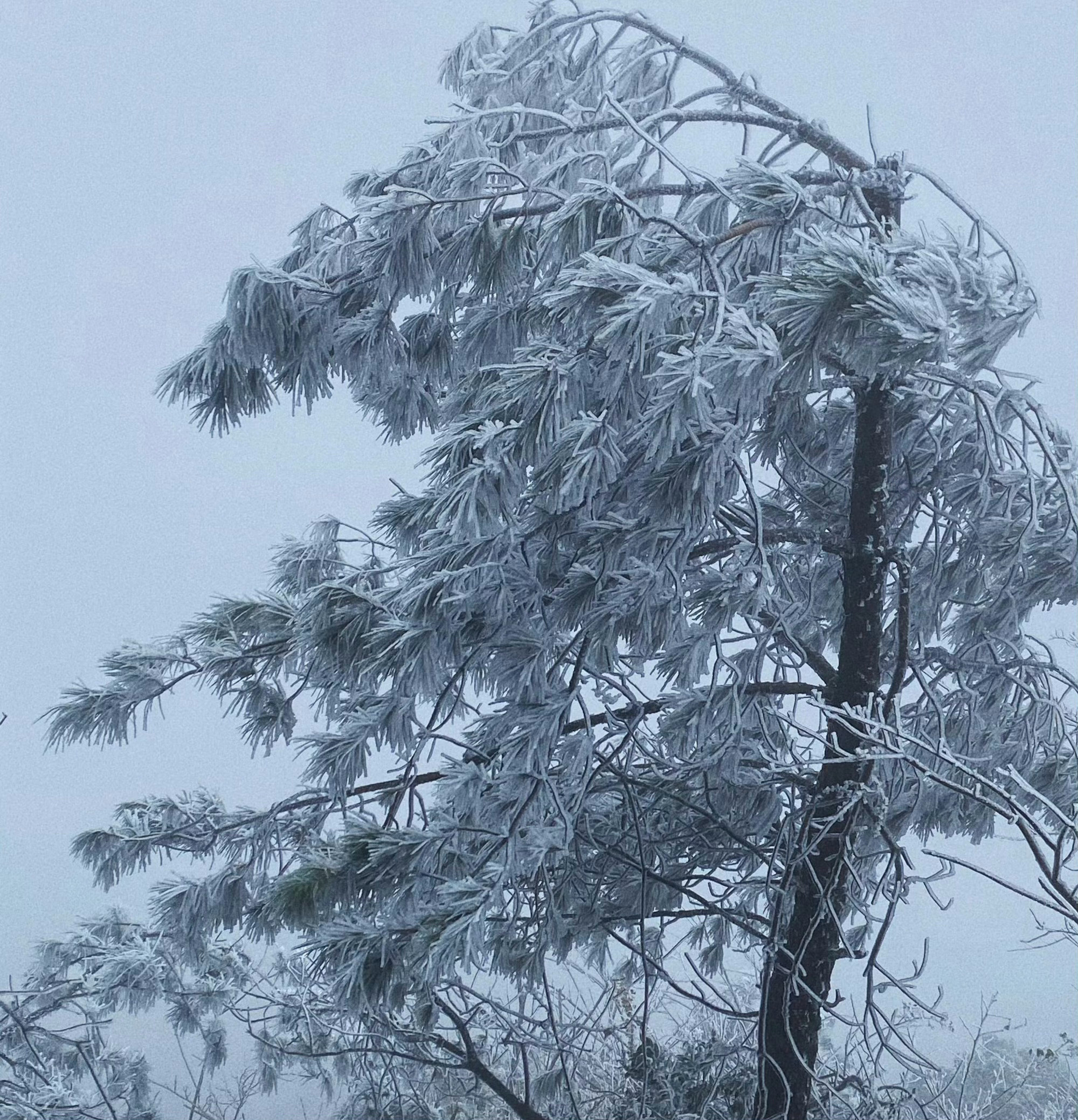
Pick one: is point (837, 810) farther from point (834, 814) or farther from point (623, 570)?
point (623, 570)

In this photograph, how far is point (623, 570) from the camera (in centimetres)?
229

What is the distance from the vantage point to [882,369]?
7.07 feet

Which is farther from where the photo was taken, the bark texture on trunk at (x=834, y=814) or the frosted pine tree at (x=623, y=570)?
the bark texture on trunk at (x=834, y=814)

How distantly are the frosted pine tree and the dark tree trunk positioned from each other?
→ 1 centimetres

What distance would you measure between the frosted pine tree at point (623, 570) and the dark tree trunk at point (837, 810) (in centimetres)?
1

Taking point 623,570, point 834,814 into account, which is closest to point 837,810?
point 834,814

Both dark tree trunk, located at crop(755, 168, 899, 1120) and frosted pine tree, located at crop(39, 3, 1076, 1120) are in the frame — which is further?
dark tree trunk, located at crop(755, 168, 899, 1120)

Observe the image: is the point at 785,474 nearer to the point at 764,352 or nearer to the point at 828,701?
the point at 828,701

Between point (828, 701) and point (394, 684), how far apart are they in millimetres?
1164

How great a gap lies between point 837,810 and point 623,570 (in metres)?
1.02

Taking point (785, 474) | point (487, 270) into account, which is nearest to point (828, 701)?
point (785, 474)

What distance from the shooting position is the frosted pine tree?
2205 millimetres

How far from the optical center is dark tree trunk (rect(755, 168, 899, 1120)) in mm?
2799

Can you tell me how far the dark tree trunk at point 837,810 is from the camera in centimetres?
280
